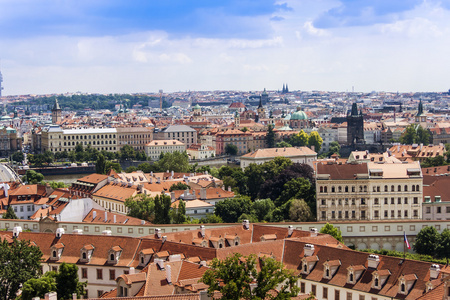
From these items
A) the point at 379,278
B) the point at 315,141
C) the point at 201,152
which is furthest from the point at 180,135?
the point at 379,278

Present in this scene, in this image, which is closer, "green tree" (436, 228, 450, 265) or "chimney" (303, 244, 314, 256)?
"chimney" (303, 244, 314, 256)

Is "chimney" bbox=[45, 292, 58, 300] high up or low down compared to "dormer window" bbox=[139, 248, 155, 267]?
up

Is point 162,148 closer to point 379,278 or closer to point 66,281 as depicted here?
point 66,281

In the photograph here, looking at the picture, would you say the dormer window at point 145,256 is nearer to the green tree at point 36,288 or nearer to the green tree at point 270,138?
the green tree at point 36,288

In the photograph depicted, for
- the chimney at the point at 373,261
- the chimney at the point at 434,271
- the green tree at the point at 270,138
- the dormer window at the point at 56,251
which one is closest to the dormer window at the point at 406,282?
the chimney at the point at 434,271

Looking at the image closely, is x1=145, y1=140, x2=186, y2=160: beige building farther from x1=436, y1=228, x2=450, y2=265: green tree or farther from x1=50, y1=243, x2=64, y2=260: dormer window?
x1=50, y1=243, x2=64, y2=260: dormer window

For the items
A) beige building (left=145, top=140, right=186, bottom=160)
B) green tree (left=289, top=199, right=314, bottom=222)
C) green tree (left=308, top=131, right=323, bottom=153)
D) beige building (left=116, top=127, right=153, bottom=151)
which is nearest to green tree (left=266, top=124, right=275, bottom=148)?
green tree (left=308, top=131, right=323, bottom=153)
